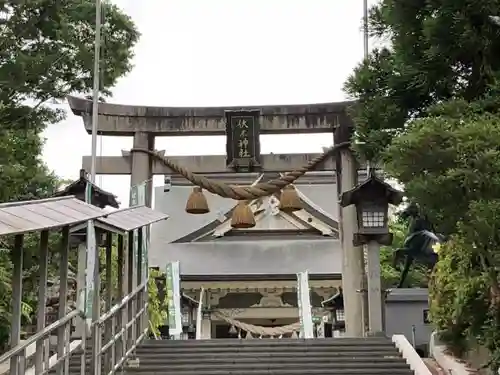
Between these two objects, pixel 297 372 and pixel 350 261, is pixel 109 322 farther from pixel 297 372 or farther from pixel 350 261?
pixel 350 261

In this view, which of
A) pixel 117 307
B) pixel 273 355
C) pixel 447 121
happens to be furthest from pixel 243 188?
pixel 447 121

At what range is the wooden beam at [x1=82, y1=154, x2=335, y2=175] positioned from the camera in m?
12.3

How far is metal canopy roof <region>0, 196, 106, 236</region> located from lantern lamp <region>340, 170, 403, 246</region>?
5579 mm

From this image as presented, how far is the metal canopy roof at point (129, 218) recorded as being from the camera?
235 inches

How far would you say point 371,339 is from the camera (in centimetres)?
880

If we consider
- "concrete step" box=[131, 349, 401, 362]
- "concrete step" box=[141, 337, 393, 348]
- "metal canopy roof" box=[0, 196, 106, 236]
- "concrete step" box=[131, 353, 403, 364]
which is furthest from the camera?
"concrete step" box=[141, 337, 393, 348]

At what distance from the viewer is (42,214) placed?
4371 millimetres

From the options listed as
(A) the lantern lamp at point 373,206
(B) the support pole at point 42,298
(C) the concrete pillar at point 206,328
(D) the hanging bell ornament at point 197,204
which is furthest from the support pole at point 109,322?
(C) the concrete pillar at point 206,328

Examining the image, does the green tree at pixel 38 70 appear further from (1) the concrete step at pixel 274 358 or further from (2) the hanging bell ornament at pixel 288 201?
(2) the hanging bell ornament at pixel 288 201

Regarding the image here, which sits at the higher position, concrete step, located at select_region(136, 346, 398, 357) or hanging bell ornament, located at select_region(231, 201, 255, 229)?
hanging bell ornament, located at select_region(231, 201, 255, 229)

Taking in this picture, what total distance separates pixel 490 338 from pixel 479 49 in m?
2.25

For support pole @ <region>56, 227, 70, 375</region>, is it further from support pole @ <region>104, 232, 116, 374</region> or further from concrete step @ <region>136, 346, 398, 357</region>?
concrete step @ <region>136, 346, 398, 357</region>

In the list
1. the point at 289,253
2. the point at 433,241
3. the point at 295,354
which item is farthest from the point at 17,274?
the point at 289,253

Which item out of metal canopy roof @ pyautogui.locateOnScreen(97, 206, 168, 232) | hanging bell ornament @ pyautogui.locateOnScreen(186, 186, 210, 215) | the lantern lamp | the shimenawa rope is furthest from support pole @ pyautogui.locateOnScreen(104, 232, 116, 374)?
the shimenawa rope
